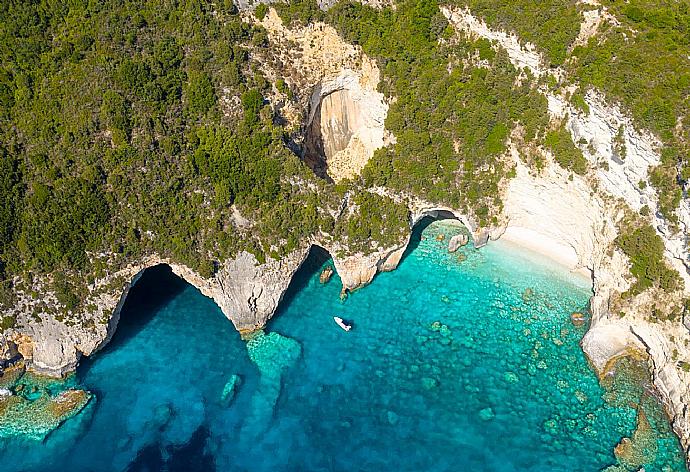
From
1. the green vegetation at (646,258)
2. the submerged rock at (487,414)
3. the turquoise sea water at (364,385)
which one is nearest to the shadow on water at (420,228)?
the turquoise sea water at (364,385)

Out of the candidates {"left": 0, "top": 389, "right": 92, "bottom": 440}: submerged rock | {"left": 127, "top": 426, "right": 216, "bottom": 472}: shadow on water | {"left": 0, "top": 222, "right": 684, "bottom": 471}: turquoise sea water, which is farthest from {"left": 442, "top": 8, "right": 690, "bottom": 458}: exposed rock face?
{"left": 0, "top": 389, "right": 92, "bottom": 440}: submerged rock

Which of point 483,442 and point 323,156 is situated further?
point 323,156

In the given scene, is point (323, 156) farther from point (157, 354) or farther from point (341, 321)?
point (157, 354)

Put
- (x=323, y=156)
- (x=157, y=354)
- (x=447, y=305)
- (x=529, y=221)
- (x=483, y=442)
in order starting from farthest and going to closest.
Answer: (x=323, y=156)
(x=529, y=221)
(x=447, y=305)
(x=157, y=354)
(x=483, y=442)

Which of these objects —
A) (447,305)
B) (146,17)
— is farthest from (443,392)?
(146,17)

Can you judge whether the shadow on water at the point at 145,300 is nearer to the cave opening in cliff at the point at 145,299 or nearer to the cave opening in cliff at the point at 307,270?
the cave opening in cliff at the point at 145,299

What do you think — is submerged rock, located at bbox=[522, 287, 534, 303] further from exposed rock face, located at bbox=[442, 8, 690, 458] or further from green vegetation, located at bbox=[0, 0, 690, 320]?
green vegetation, located at bbox=[0, 0, 690, 320]
